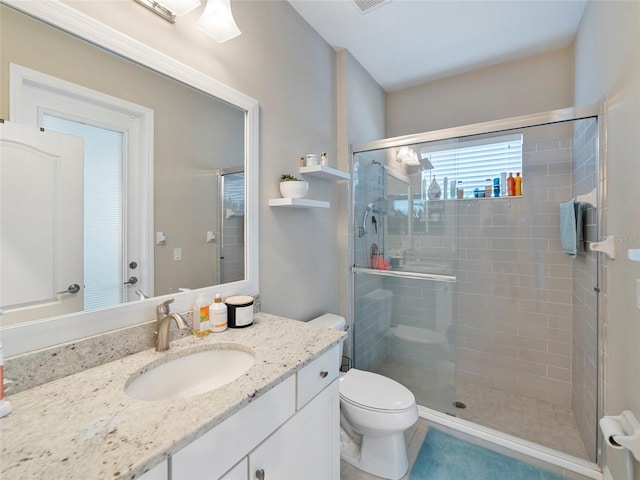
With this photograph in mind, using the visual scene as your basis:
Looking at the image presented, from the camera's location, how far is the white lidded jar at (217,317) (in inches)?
48.9

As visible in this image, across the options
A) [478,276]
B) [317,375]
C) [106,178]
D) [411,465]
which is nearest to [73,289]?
[106,178]

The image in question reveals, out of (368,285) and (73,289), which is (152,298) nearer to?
(73,289)

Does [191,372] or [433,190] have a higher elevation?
[433,190]

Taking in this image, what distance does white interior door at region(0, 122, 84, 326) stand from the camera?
32.3 inches

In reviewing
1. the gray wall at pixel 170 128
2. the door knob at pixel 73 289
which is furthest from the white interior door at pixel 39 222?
the gray wall at pixel 170 128

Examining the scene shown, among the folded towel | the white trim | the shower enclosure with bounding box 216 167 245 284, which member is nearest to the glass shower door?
the white trim

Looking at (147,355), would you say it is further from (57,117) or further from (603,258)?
(603,258)

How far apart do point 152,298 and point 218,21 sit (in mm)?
1187

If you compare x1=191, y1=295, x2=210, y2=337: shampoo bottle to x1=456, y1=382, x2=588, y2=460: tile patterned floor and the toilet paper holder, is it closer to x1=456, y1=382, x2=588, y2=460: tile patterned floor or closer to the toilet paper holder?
the toilet paper holder

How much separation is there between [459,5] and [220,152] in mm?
1749

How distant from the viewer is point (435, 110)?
108 inches

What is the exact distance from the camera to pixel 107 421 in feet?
2.21

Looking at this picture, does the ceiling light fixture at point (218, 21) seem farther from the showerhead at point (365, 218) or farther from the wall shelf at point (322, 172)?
the showerhead at point (365, 218)

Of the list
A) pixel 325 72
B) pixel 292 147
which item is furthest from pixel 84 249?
pixel 325 72
